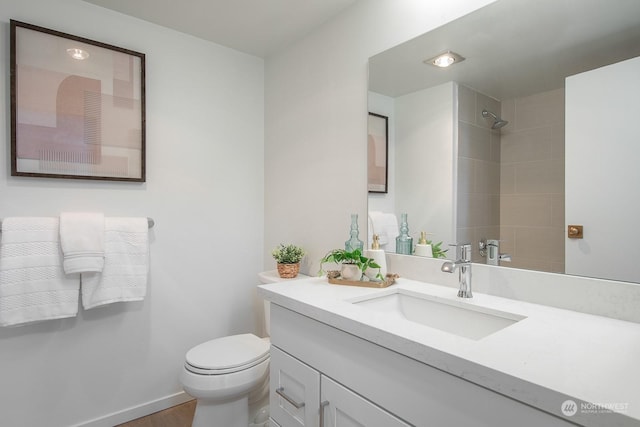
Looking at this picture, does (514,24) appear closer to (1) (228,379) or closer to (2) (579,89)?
(2) (579,89)

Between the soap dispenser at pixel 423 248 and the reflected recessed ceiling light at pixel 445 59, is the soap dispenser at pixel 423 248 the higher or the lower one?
the lower one

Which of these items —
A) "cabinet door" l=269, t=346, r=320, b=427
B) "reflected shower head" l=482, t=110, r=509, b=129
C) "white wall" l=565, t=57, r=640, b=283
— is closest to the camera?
"white wall" l=565, t=57, r=640, b=283

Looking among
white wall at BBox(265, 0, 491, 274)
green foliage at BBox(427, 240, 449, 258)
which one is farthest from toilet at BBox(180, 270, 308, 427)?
green foliage at BBox(427, 240, 449, 258)

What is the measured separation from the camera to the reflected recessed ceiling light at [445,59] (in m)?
1.37

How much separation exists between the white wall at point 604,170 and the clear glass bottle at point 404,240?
1.94ft

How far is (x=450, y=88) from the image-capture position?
1.40m

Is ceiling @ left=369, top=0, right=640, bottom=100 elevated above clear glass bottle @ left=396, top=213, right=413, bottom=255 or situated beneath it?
elevated above

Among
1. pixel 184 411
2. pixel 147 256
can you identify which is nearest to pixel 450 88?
pixel 147 256

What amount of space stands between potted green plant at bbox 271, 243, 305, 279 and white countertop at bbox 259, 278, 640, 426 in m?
0.84

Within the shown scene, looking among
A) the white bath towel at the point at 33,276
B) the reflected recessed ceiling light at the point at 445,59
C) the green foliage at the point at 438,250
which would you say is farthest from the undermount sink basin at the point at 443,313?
the white bath towel at the point at 33,276

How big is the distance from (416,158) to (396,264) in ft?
1.59

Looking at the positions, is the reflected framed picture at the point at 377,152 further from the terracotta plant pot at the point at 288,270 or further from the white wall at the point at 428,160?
the terracotta plant pot at the point at 288,270

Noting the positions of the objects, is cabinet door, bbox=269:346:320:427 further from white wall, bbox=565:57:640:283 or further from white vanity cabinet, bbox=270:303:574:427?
white wall, bbox=565:57:640:283

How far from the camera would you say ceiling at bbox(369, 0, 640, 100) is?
102cm
